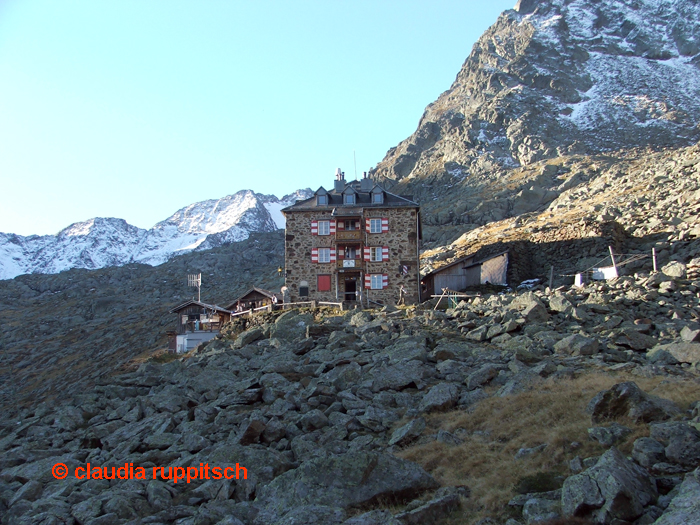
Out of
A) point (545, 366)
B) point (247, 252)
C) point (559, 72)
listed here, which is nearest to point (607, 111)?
point (559, 72)

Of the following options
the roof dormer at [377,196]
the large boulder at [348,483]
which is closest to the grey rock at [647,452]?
the large boulder at [348,483]

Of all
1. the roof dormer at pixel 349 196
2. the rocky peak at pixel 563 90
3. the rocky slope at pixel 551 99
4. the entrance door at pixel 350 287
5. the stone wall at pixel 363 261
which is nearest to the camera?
the stone wall at pixel 363 261

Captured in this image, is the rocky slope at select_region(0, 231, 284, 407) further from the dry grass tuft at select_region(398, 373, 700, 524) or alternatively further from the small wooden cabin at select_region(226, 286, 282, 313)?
the dry grass tuft at select_region(398, 373, 700, 524)

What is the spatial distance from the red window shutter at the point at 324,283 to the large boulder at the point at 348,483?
34.7 meters

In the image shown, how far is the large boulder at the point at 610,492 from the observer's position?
10.5 meters

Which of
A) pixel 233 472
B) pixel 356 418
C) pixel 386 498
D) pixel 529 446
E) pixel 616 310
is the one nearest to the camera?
pixel 386 498

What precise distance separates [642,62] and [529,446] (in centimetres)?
17201

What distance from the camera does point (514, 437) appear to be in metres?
16.0

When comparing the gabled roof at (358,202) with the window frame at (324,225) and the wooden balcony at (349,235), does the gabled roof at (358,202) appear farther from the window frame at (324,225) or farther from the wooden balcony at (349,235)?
the wooden balcony at (349,235)

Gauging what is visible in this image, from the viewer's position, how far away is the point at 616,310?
28859mm

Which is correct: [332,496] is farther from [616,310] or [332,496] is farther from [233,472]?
[616,310]

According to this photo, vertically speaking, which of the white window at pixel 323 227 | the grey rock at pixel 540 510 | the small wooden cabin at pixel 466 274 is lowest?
the grey rock at pixel 540 510

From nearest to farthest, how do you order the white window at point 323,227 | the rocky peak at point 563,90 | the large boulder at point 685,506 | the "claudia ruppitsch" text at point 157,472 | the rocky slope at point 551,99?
the large boulder at point 685,506
the "claudia ruppitsch" text at point 157,472
the white window at point 323,227
the rocky slope at point 551,99
the rocky peak at point 563,90
